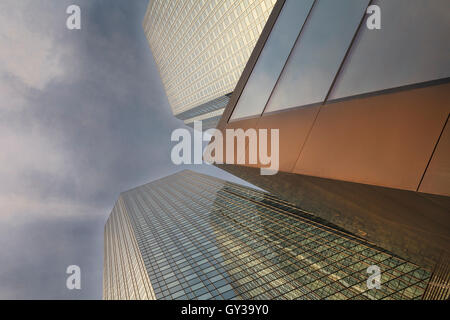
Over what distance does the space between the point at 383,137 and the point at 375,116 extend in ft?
1.52

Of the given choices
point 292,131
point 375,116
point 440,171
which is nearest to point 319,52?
A: point 292,131

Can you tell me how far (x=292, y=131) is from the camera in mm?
6840

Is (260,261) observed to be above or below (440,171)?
below

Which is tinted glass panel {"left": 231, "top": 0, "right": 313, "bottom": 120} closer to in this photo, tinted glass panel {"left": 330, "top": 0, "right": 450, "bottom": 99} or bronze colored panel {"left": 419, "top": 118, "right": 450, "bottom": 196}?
tinted glass panel {"left": 330, "top": 0, "right": 450, "bottom": 99}

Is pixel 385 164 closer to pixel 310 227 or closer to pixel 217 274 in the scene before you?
pixel 217 274

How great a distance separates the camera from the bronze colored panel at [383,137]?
3.40 metres

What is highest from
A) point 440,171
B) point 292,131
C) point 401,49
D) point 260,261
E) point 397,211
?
point 401,49

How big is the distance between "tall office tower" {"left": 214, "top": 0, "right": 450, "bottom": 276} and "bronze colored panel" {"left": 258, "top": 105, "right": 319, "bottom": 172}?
1.3 inches

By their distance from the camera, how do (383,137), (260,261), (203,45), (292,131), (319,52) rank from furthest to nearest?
(203,45) < (260,261) < (292,131) < (319,52) < (383,137)

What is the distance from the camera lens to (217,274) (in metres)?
42.5

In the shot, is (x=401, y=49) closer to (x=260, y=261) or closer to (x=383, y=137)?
(x=383, y=137)

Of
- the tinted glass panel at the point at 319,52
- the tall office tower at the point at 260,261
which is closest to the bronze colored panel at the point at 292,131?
the tinted glass panel at the point at 319,52

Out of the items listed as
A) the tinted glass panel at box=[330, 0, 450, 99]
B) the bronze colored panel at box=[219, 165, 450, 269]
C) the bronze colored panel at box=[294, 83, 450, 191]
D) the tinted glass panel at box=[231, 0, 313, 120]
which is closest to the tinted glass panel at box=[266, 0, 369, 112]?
the tinted glass panel at box=[330, 0, 450, 99]

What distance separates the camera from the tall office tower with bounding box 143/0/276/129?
58.8m
